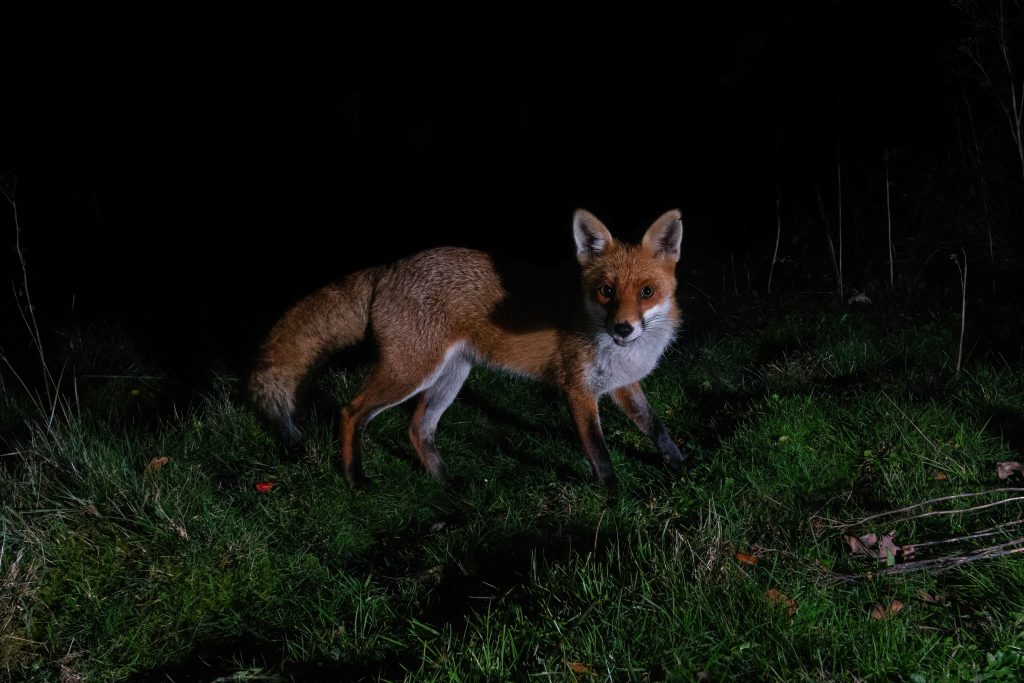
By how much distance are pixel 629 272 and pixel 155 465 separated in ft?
7.74

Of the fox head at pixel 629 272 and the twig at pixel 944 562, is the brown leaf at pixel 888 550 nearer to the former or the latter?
the twig at pixel 944 562

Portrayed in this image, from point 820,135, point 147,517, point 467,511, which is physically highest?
point 820,135

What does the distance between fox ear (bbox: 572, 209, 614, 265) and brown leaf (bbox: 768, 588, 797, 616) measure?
1.91 metres

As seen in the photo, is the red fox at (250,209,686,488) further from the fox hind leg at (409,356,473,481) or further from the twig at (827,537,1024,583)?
the twig at (827,537,1024,583)

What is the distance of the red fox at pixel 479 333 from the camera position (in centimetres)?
354

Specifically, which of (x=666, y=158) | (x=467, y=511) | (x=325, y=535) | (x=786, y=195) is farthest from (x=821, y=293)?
(x=325, y=535)

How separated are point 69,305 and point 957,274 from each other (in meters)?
7.29

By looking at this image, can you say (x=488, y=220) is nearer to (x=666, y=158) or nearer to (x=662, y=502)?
(x=666, y=158)

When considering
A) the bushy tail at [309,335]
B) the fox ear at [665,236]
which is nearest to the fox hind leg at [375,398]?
the bushy tail at [309,335]

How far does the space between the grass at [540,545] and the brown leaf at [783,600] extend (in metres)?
0.02

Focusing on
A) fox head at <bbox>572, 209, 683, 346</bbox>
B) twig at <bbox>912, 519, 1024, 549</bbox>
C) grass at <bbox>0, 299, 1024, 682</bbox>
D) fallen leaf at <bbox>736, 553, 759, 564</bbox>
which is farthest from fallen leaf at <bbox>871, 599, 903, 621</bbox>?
fox head at <bbox>572, 209, 683, 346</bbox>

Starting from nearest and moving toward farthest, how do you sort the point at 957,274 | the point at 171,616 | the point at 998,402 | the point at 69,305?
the point at 171,616 → the point at 998,402 → the point at 957,274 → the point at 69,305

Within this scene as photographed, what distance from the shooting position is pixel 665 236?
3602 mm

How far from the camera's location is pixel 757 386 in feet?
13.2
